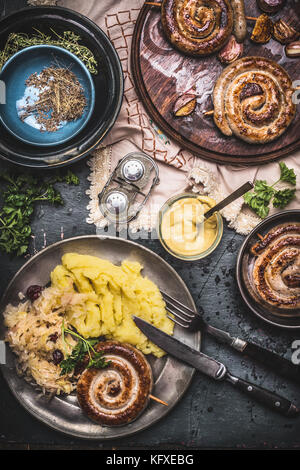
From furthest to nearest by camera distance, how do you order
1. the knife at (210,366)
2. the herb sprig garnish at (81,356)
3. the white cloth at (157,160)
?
the white cloth at (157,160), the knife at (210,366), the herb sprig garnish at (81,356)

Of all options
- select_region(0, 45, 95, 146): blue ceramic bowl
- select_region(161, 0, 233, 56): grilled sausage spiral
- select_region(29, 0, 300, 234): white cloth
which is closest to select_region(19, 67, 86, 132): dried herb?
select_region(0, 45, 95, 146): blue ceramic bowl

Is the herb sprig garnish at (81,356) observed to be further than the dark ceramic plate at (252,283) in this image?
No

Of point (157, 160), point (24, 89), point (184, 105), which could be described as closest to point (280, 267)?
point (157, 160)

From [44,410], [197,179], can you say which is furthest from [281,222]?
[44,410]

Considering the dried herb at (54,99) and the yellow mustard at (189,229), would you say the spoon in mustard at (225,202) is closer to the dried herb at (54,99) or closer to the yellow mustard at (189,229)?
the yellow mustard at (189,229)

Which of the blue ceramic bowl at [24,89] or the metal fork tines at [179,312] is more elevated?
the blue ceramic bowl at [24,89]

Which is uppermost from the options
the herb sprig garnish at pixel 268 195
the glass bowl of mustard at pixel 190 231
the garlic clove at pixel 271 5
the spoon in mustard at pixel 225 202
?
the garlic clove at pixel 271 5

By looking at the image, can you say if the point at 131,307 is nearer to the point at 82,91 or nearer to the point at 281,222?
the point at 281,222

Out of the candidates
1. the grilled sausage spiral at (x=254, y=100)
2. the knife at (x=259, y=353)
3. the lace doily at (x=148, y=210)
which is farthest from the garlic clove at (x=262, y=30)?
the knife at (x=259, y=353)

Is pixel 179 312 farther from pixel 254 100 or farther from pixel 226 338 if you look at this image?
pixel 254 100
